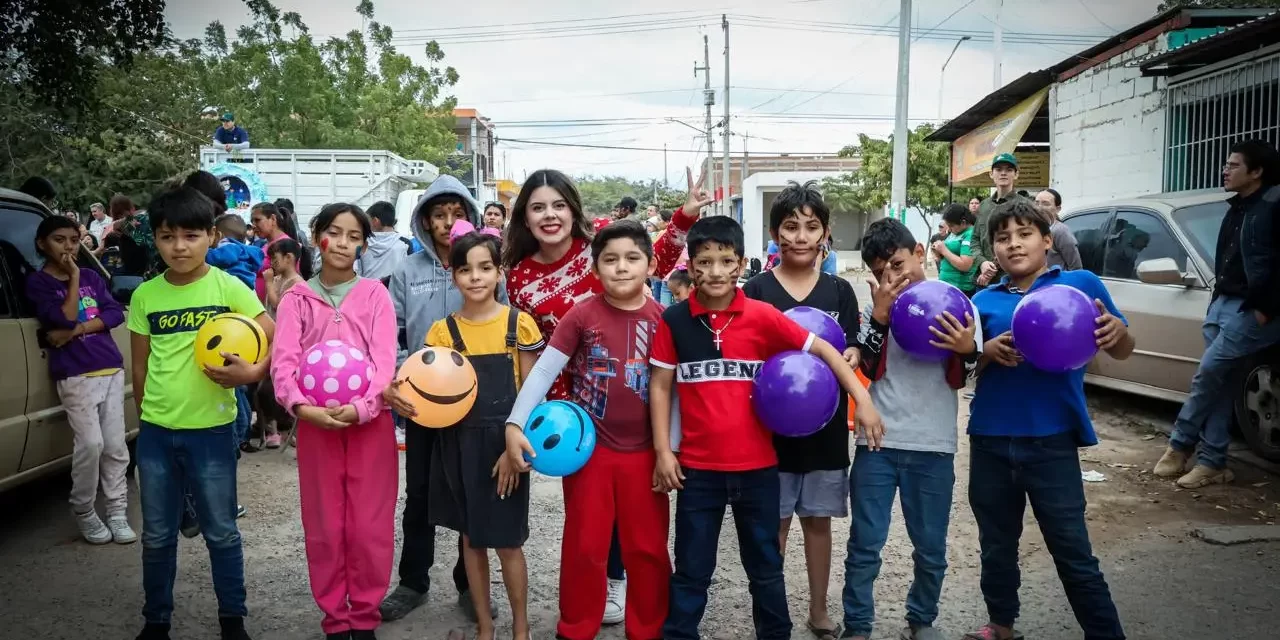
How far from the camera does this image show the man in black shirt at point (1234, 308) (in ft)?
14.9

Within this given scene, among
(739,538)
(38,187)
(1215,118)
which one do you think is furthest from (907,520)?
(1215,118)

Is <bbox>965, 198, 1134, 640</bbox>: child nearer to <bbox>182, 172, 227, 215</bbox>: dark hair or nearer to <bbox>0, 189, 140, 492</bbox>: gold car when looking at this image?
<bbox>0, 189, 140, 492</bbox>: gold car

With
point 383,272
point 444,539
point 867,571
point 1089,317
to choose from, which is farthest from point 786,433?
point 383,272

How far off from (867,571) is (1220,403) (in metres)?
3.15

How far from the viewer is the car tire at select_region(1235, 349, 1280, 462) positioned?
496 cm

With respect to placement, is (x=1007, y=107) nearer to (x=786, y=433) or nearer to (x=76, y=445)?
(x=786, y=433)

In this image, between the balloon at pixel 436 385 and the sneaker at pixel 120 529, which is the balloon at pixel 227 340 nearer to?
the balloon at pixel 436 385

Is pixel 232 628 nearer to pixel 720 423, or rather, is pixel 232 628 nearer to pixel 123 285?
pixel 720 423

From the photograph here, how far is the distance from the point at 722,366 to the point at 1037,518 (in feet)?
3.92

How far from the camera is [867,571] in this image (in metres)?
3.07

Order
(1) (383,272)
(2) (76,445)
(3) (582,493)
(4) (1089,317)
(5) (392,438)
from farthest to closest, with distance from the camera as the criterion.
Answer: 1. (1) (383,272)
2. (2) (76,445)
3. (5) (392,438)
4. (3) (582,493)
5. (4) (1089,317)

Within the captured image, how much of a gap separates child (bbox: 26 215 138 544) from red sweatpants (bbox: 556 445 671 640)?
2813 millimetres

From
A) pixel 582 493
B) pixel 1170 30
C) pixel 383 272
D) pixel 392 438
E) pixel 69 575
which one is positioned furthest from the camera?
pixel 1170 30

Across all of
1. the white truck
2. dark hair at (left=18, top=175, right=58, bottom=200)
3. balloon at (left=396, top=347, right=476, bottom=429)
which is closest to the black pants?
balloon at (left=396, top=347, right=476, bottom=429)
